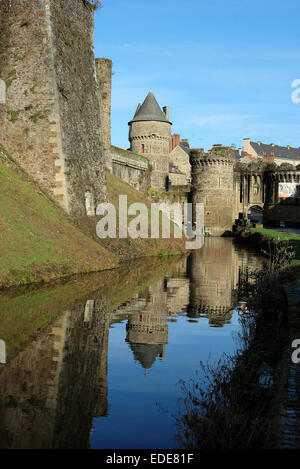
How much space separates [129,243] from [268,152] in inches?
3526

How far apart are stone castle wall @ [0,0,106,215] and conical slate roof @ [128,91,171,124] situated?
38.4 metres

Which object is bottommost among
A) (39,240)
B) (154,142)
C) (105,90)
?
(39,240)

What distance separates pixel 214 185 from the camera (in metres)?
54.1

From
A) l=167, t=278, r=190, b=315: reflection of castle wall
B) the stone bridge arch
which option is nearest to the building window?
l=167, t=278, r=190, b=315: reflection of castle wall

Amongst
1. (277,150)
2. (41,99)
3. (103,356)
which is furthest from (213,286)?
(277,150)

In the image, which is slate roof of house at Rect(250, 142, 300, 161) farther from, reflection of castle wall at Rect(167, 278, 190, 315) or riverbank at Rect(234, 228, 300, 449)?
riverbank at Rect(234, 228, 300, 449)

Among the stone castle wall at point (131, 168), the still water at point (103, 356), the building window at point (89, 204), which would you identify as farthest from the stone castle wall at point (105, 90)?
the still water at point (103, 356)

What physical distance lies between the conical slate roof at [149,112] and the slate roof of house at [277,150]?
47.5m

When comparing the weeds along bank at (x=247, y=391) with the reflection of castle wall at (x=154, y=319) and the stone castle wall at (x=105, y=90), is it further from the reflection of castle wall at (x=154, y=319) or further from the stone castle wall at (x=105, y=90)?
the stone castle wall at (x=105, y=90)

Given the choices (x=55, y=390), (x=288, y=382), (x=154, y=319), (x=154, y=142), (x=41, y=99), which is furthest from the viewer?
(x=154, y=142)

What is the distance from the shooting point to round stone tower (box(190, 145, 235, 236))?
176 ft

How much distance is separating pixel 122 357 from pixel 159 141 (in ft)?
177

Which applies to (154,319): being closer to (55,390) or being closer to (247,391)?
(55,390)

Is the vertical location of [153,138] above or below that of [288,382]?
above
